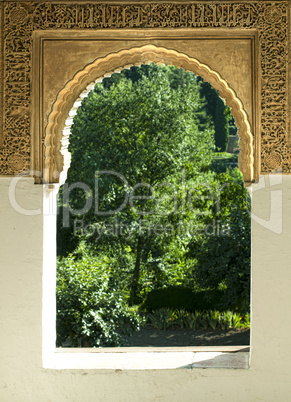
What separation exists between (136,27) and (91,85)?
1.63ft

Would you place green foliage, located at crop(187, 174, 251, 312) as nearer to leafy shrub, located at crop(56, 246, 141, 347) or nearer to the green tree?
the green tree

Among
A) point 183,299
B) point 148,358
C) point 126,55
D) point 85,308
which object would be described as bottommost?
point 183,299

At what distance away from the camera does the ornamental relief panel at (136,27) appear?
3.90 metres

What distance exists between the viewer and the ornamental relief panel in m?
3.90

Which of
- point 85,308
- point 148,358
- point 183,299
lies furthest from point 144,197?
point 148,358

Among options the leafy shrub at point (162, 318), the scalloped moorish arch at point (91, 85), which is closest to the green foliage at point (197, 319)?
the leafy shrub at point (162, 318)

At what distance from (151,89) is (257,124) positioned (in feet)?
29.5

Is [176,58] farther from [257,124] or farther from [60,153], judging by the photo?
[60,153]

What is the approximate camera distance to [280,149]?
391 centimetres

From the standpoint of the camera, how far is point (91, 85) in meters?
4.06

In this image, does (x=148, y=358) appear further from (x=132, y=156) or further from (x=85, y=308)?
(x=132, y=156)

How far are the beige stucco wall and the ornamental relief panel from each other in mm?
237

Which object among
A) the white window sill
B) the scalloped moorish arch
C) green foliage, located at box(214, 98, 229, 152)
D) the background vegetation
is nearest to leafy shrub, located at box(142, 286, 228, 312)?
the background vegetation

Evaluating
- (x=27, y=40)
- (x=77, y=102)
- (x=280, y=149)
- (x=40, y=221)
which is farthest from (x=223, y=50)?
(x=40, y=221)
